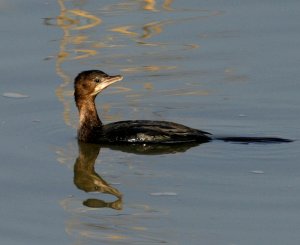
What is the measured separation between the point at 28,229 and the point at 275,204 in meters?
1.96

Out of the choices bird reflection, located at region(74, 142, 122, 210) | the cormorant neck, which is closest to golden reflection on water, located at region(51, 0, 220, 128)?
the cormorant neck

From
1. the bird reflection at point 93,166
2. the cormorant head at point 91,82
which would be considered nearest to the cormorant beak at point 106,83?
the cormorant head at point 91,82

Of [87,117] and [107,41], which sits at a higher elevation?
[107,41]

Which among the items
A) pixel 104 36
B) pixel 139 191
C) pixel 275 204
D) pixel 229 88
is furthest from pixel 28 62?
pixel 275 204

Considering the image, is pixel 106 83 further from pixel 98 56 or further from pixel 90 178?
pixel 98 56

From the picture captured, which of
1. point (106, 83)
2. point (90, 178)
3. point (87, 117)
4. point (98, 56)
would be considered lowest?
point (90, 178)

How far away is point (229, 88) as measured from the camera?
13812mm

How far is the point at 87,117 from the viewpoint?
13.0 metres

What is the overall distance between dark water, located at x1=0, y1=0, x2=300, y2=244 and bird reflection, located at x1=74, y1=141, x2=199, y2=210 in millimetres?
24

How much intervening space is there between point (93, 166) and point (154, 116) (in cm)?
144

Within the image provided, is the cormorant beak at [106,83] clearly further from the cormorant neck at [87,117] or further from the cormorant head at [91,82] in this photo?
the cormorant neck at [87,117]

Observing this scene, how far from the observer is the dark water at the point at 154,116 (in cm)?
1002

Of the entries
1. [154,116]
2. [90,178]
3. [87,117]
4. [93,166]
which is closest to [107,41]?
[154,116]

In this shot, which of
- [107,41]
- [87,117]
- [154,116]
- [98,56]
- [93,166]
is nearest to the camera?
[93,166]
